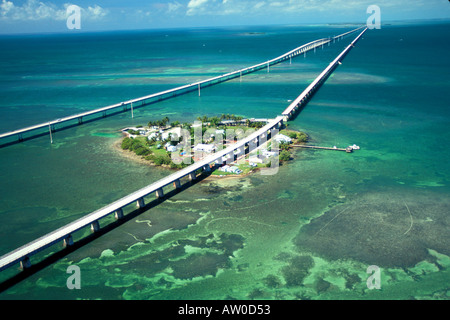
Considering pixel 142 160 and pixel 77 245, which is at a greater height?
pixel 142 160

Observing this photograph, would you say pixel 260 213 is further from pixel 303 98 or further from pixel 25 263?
pixel 303 98

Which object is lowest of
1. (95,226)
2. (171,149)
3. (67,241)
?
(67,241)

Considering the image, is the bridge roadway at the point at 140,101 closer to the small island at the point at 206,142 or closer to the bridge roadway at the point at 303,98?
the small island at the point at 206,142

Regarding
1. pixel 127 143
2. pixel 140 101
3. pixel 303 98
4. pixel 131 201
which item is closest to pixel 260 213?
pixel 131 201

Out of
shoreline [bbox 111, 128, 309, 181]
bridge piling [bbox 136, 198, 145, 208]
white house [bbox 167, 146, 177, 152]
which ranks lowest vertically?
bridge piling [bbox 136, 198, 145, 208]

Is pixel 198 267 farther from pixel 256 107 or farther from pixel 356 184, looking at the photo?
pixel 256 107

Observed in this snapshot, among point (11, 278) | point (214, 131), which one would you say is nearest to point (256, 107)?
point (214, 131)

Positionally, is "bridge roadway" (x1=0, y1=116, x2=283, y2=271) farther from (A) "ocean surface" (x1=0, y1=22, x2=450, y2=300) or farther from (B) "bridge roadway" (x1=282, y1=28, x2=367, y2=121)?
(B) "bridge roadway" (x1=282, y1=28, x2=367, y2=121)

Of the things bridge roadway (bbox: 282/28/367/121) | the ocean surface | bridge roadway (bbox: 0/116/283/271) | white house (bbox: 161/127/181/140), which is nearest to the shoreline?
the ocean surface
